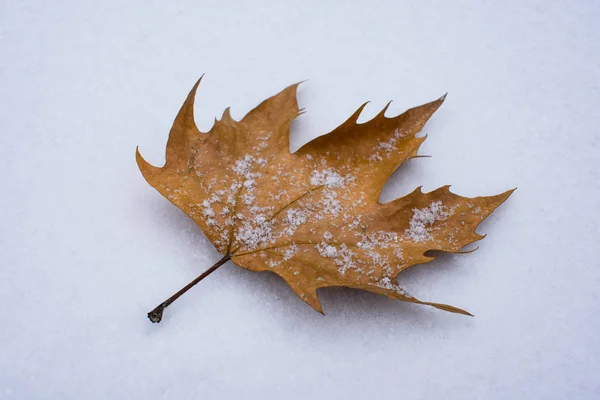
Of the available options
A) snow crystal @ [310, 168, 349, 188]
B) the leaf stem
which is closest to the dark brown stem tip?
the leaf stem

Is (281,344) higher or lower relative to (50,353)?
lower

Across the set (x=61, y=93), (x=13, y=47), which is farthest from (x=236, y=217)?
(x=13, y=47)

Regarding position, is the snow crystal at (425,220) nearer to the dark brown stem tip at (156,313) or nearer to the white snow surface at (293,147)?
the white snow surface at (293,147)

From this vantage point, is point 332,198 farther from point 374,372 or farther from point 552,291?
point 552,291

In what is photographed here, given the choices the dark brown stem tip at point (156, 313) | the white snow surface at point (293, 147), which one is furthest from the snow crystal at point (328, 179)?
the dark brown stem tip at point (156, 313)

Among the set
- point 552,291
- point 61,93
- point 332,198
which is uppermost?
point 61,93

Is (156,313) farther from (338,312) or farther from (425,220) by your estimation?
(425,220)
